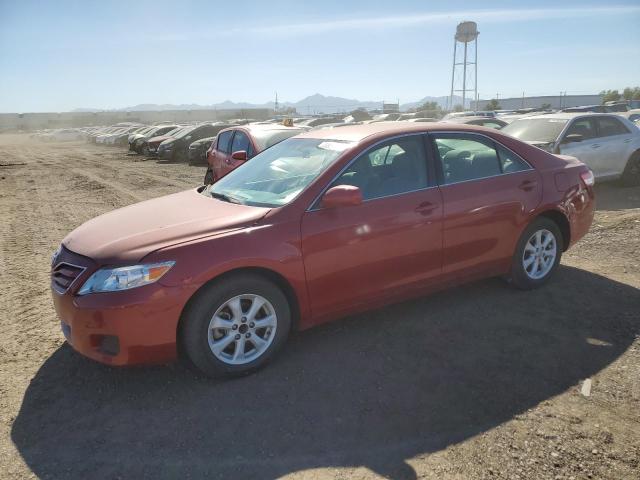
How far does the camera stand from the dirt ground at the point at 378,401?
2645mm

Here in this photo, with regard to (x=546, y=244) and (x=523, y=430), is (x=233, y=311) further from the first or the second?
(x=546, y=244)

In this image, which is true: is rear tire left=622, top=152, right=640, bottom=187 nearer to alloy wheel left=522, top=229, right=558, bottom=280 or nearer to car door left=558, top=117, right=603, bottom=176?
car door left=558, top=117, right=603, bottom=176

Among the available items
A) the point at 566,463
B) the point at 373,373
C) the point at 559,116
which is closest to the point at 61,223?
the point at 373,373

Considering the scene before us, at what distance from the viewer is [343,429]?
2.90 m

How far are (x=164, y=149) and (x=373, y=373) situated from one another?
1929 cm

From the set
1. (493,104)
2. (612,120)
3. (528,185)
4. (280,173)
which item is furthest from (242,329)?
(493,104)

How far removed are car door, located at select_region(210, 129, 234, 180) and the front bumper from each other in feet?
19.6

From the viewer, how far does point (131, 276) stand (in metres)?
3.11

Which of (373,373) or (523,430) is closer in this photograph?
(523,430)

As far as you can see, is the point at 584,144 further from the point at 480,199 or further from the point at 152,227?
the point at 152,227

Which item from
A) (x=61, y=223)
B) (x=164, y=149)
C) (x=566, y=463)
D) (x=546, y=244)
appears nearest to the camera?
(x=566, y=463)

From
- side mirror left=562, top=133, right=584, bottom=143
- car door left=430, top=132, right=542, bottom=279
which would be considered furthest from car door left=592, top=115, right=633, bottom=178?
car door left=430, top=132, right=542, bottom=279

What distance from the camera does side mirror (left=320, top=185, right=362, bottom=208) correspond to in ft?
11.5

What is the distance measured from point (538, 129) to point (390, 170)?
6.83 m
